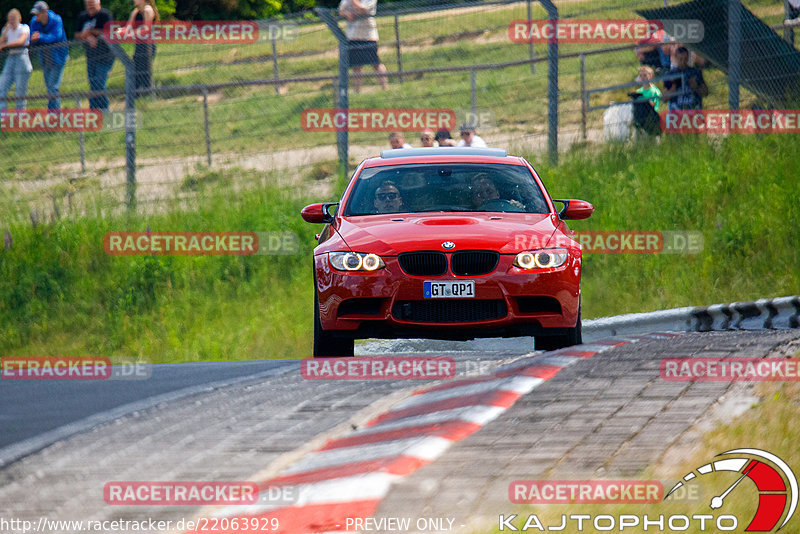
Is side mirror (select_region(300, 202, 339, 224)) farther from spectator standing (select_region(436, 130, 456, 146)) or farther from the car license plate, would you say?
spectator standing (select_region(436, 130, 456, 146))

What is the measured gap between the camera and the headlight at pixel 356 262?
9383mm

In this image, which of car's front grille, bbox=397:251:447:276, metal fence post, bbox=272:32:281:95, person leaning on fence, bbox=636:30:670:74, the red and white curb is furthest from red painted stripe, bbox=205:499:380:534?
person leaning on fence, bbox=636:30:670:74

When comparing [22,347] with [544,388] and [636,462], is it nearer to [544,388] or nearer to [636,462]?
[544,388]

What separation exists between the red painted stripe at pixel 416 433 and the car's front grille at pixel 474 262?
9.30 feet

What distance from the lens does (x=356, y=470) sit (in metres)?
5.74

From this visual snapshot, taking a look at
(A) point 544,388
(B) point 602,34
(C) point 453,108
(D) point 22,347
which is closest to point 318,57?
(C) point 453,108

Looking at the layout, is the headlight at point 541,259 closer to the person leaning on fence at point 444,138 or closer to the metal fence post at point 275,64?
the person leaning on fence at point 444,138

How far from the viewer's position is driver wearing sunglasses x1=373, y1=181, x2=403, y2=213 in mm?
10539

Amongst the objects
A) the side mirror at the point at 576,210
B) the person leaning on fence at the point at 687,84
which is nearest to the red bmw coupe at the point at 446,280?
the side mirror at the point at 576,210

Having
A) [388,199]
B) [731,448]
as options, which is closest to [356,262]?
[388,199]

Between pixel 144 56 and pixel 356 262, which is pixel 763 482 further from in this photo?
pixel 144 56

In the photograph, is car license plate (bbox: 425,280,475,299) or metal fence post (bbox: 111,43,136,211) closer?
car license plate (bbox: 425,280,475,299)

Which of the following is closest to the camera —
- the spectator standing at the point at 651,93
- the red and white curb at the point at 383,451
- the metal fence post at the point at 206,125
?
the red and white curb at the point at 383,451

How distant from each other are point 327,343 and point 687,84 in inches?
374
